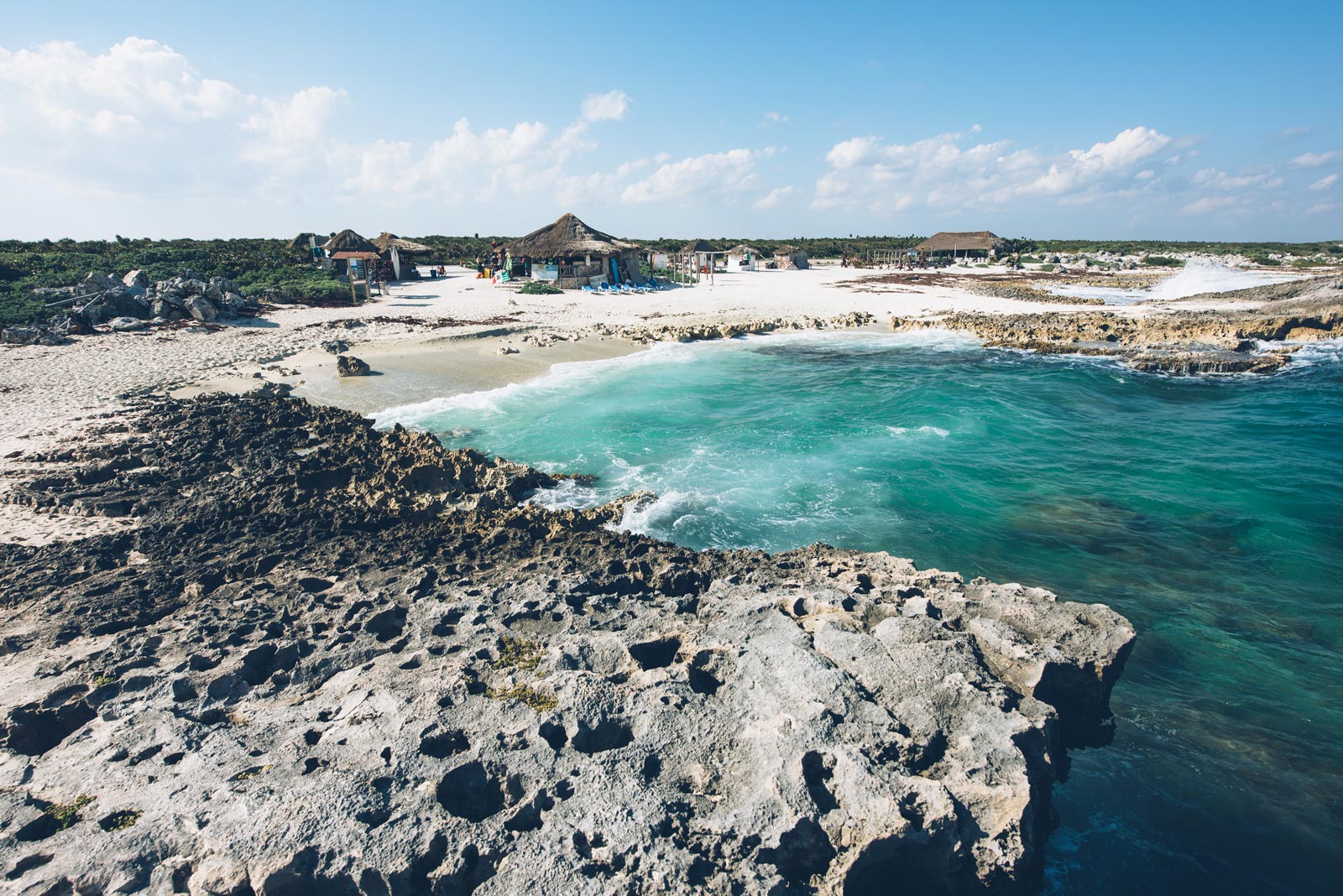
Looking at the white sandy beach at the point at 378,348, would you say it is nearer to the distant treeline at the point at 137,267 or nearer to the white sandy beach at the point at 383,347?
the white sandy beach at the point at 383,347

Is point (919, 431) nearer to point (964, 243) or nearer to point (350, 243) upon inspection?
point (350, 243)

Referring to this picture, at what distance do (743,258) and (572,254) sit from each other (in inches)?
1257

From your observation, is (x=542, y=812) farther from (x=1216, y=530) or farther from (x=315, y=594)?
(x=1216, y=530)

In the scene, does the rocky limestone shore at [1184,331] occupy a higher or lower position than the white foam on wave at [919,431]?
higher

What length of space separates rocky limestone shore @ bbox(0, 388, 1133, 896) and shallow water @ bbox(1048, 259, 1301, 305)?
1614 inches

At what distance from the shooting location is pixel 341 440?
41.8 ft

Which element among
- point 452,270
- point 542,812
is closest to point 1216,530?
point 542,812

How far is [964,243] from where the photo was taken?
230ft

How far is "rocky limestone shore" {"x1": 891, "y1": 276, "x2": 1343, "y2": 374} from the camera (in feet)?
72.8

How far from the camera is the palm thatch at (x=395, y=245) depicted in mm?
42156

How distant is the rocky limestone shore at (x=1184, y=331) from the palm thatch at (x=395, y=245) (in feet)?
106

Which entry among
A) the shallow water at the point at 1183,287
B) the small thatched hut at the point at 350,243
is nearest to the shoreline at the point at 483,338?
the shallow water at the point at 1183,287

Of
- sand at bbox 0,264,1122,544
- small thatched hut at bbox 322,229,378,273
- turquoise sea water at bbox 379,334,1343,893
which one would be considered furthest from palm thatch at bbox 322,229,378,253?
turquoise sea water at bbox 379,334,1343,893

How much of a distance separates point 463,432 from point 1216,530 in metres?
14.8
